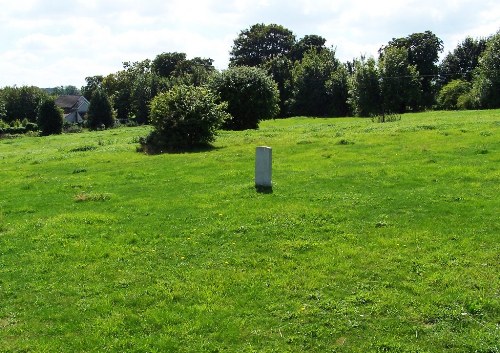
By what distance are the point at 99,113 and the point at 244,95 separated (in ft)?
131

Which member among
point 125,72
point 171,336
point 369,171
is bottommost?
point 171,336

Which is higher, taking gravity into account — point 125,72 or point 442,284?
point 125,72

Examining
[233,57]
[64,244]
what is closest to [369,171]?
[64,244]

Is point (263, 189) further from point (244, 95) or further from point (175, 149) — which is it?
point (244, 95)

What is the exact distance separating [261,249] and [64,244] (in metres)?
4.15

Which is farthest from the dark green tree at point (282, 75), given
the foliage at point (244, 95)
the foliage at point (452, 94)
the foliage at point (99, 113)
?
the foliage at point (244, 95)

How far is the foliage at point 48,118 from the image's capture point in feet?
217

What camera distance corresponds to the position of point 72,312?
7.35 m

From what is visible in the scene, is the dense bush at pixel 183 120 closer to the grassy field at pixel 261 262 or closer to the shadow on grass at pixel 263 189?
the grassy field at pixel 261 262

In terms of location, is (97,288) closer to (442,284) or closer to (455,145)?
(442,284)

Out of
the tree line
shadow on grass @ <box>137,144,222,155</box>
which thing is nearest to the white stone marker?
shadow on grass @ <box>137,144,222,155</box>

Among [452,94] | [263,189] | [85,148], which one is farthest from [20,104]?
[263,189]

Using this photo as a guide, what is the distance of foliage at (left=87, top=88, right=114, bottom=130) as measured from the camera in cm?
7469

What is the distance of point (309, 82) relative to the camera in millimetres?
75750
